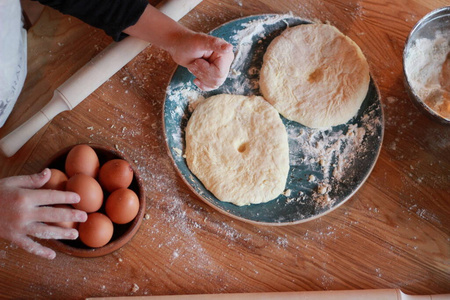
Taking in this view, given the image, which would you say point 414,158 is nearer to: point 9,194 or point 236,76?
point 236,76

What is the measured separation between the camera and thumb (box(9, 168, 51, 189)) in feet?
2.81

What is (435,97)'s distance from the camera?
111cm

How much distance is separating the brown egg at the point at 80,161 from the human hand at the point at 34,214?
0.06 m

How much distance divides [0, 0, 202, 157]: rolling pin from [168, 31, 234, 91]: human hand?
10 centimetres

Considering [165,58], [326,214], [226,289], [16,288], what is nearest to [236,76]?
[165,58]

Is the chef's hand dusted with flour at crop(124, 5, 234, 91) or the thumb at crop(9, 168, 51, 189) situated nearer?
the thumb at crop(9, 168, 51, 189)

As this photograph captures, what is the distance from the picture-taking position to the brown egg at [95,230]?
88cm

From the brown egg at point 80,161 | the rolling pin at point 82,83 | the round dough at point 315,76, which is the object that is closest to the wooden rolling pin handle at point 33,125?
the rolling pin at point 82,83

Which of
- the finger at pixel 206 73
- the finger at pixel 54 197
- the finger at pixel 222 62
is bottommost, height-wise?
the finger at pixel 54 197

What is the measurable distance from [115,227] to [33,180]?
0.68ft

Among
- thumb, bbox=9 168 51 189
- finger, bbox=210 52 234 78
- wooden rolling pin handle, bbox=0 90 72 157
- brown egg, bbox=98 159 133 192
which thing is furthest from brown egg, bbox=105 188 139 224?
finger, bbox=210 52 234 78

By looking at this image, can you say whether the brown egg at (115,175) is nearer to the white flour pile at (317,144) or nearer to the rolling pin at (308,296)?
the white flour pile at (317,144)

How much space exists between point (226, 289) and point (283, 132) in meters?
0.40

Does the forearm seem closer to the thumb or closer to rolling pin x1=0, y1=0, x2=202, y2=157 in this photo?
rolling pin x1=0, y1=0, x2=202, y2=157
